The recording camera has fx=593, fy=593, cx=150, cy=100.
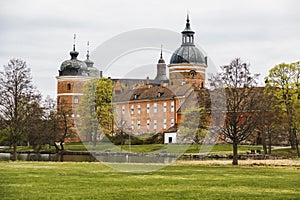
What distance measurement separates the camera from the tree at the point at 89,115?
2670 inches

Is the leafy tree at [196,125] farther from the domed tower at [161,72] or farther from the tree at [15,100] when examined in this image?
the domed tower at [161,72]

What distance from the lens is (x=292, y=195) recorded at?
19281 mm

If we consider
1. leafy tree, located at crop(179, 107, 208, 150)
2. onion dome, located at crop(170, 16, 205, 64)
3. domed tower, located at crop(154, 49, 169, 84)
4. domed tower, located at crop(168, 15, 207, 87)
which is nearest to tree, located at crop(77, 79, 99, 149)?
leafy tree, located at crop(179, 107, 208, 150)

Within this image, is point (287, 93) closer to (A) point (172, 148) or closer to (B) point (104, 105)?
(A) point (172, 148)

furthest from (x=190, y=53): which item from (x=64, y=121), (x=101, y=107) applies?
(x=64, y=121)

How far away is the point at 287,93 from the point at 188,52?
3970cm

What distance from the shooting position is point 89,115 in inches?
2685

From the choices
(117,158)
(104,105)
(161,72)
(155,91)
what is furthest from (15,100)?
(161,72)

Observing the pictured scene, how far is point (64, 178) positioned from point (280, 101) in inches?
1496

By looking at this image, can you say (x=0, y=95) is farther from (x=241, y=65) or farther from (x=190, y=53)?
(x=190, y=53)

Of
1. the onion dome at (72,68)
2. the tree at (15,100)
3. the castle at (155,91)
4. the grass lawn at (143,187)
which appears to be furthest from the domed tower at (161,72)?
the grass lawn at (143,187)

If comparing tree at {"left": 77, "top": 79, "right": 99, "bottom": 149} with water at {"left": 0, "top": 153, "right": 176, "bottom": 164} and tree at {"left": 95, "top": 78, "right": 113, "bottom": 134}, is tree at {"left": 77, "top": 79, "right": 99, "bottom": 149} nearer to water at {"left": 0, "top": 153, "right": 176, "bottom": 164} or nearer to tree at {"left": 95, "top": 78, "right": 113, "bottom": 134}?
tree at {"left": 95, "top": 78, "right": 113, "bottom": 134}

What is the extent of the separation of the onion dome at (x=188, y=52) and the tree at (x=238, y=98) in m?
58.2

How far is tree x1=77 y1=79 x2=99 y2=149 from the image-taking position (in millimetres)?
67825
